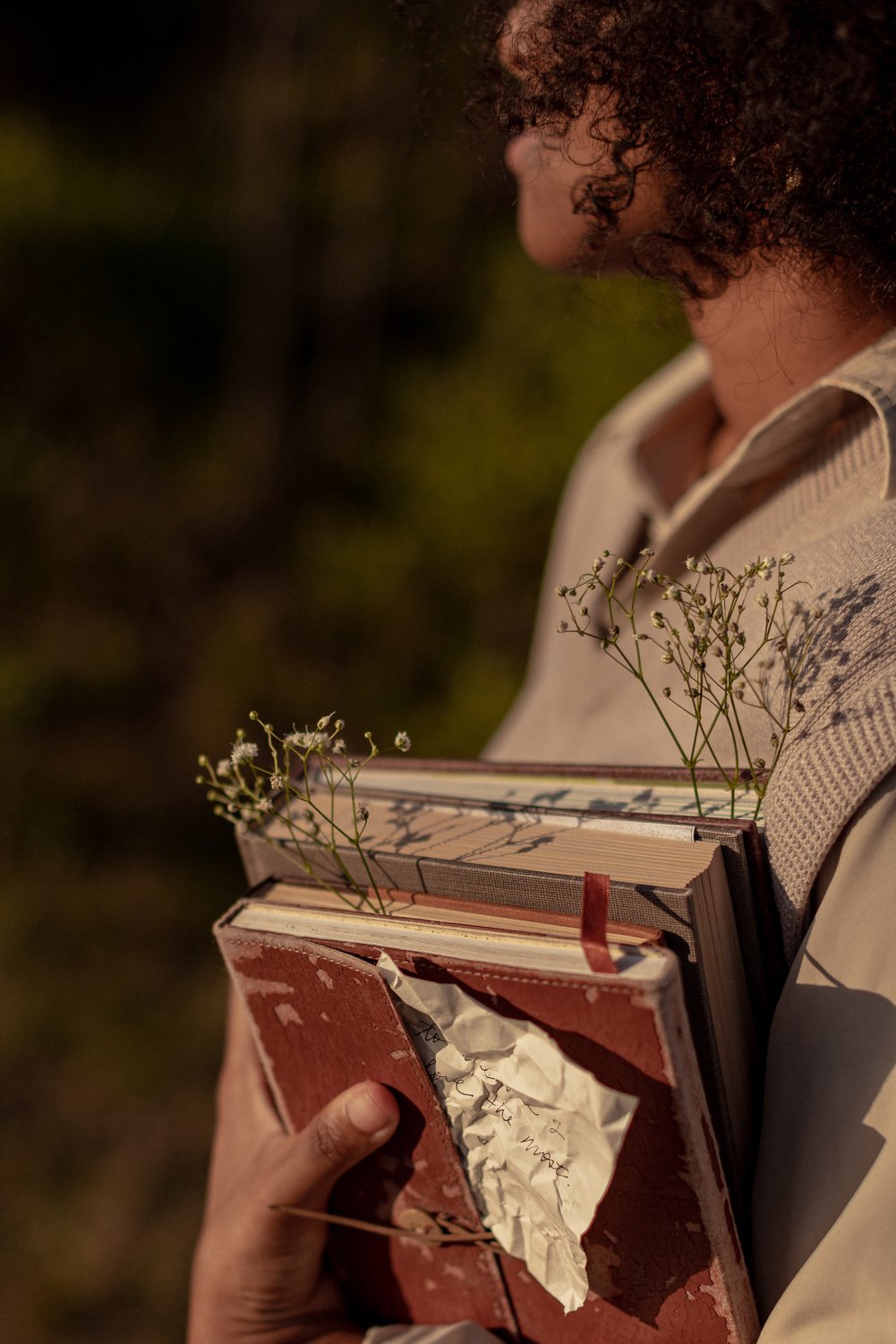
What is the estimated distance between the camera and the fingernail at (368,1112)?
94 cm

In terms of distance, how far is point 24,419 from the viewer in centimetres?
405

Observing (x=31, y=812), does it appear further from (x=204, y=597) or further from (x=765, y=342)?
(x=765, y=342)

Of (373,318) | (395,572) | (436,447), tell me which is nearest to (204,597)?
A: (395,572)

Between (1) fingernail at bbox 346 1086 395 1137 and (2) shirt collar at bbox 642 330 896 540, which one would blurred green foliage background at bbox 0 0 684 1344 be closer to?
(2) shirt collar at bbox 642 330 896 540

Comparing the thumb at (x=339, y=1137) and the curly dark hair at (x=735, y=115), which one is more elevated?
the curly dark hair at (x=735, y=115)

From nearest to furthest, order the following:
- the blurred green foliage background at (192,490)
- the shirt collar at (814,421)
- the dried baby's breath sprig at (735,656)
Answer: the dried baby's breath sprig at (735,656) < the shirt collar at (814,421) < the blurred green foliage background at (192,490)

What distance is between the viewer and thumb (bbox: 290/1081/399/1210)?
948mm

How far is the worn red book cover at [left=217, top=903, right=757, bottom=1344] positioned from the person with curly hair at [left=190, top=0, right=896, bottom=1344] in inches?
1.6

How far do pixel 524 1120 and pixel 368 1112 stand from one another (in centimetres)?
18

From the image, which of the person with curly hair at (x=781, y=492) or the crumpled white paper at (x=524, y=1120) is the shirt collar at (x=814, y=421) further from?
the crumpled white paper at (x=524, y=1120)

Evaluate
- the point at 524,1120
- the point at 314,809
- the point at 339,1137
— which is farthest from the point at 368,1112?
the point at 314,809

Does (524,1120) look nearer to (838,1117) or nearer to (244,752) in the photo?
(838,1117)

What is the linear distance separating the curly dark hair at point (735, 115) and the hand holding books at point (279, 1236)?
3.09 feet

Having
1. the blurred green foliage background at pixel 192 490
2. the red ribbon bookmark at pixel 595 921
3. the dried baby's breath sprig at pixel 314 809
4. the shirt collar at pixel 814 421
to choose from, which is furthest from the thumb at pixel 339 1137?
the blurred green foliage background at pixel 192 490
